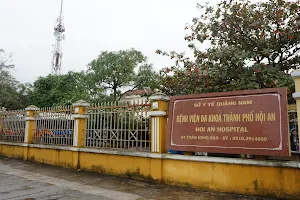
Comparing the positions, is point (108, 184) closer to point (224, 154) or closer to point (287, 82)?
point (224, 154)

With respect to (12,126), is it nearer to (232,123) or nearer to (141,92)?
(232,123)

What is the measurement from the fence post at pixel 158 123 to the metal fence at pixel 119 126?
0.67 feet

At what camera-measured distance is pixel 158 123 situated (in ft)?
20.3

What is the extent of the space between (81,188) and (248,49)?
553 cm

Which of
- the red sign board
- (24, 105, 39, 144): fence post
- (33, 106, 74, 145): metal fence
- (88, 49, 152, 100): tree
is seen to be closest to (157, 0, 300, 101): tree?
the red sign board

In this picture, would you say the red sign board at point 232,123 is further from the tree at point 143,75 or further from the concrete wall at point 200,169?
the tree at point 143,75

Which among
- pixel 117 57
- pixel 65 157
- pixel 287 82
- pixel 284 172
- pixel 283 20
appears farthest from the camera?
pixel 117 57

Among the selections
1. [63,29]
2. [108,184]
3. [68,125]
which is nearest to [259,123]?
[108,184]

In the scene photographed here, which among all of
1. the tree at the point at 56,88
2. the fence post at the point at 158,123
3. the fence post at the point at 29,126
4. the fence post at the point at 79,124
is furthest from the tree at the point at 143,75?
the fence post at the point at 158,123

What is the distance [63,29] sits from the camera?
102ft

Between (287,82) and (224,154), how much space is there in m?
2.20

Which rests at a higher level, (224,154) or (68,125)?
(68,125)

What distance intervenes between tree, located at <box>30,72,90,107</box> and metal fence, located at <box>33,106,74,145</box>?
14.3m

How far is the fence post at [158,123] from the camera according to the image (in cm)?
612
